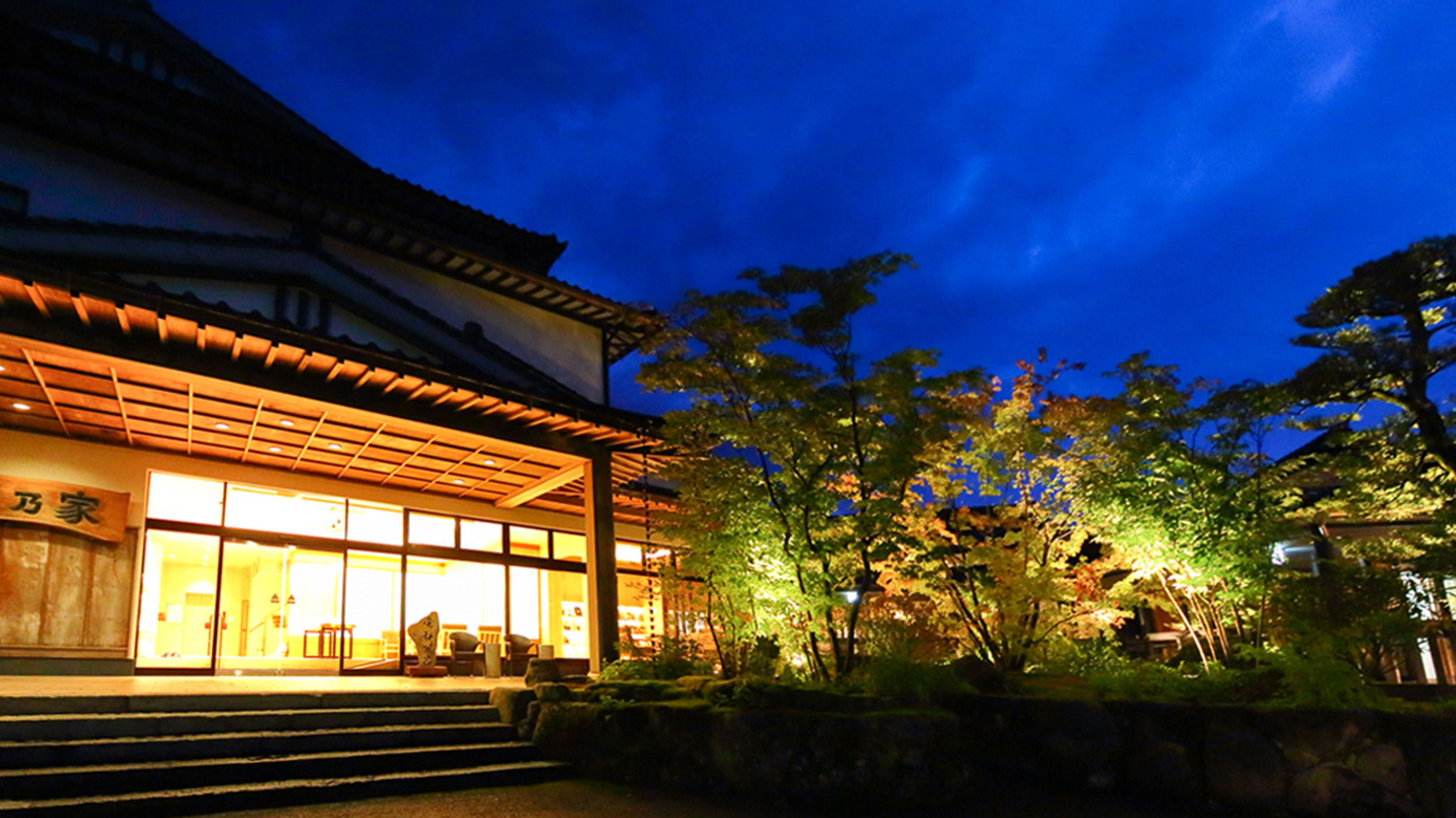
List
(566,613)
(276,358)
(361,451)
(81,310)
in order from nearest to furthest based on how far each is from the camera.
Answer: (81,310)
(276,358)
(361,451)
(566,613)

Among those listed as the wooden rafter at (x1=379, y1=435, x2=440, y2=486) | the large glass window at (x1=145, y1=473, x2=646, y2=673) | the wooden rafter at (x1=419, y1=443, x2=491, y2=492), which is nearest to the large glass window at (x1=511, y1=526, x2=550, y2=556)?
the large glass window at (x1=145, y1=473, x2=646, y2=673)

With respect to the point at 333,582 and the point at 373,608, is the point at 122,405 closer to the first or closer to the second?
the point at 333,582

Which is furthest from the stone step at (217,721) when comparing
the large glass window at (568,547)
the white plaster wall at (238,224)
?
the large glass window at (568,547)

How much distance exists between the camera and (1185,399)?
30.6 feet

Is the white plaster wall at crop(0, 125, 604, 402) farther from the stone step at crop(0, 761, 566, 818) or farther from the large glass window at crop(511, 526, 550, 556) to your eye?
the stone step at crop(0, 761, 566, 818)

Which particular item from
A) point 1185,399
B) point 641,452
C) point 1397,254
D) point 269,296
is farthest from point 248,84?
point 1397,254

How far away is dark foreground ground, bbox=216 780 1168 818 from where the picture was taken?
5.58 meters

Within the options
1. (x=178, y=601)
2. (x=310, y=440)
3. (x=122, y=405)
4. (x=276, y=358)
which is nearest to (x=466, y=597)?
(x=178, y=601)

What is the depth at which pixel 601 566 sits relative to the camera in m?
10.8

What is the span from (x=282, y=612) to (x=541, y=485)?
4801mm

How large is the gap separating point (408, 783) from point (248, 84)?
11.4m

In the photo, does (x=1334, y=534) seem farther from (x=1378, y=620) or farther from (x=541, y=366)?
(x=541, y=366)

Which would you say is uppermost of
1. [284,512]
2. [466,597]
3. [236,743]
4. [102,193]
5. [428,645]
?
[102,193]

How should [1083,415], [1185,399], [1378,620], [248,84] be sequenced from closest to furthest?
[1378,620], [1185,399], [1083,415], [248,84]
